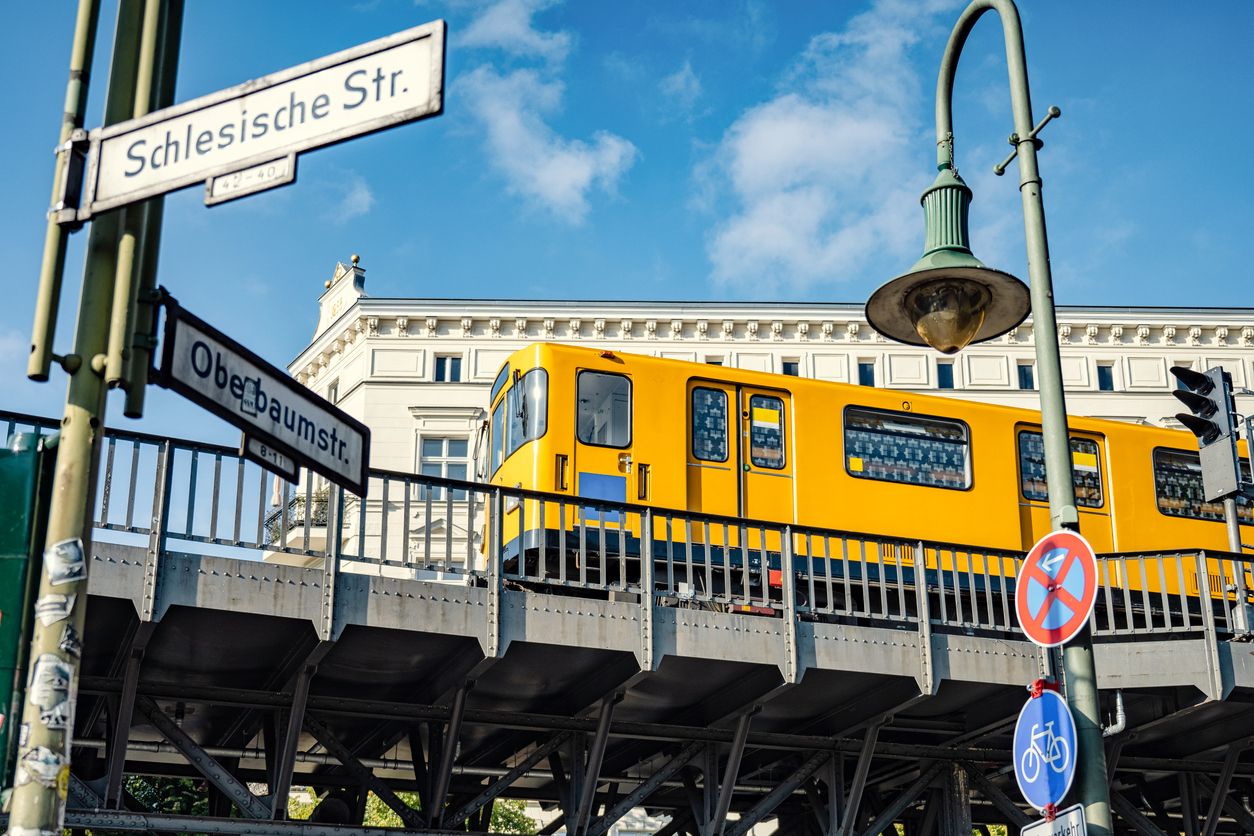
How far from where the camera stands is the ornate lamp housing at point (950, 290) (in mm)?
9578

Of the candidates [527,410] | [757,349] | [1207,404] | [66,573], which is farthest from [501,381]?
[757,349]

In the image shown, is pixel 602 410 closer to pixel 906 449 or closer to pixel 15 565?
pixel 906 449

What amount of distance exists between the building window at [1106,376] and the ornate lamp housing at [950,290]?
4457 cm

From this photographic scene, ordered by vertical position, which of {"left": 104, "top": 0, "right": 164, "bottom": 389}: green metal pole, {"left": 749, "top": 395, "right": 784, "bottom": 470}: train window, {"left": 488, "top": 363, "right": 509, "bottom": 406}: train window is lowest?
{"left": 104, "top": 0, "right": 164, "bottom": 389}: green metal pole

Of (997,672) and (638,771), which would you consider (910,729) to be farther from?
(638,771)

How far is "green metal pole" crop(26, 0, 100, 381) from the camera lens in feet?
17.4

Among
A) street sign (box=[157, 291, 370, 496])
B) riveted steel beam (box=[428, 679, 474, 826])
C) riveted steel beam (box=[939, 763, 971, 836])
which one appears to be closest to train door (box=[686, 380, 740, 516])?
riveted steel beam (box=[939, 763, 971, 836])

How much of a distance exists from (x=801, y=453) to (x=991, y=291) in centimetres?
792

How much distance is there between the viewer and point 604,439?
1666 centimetres

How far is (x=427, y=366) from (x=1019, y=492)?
112 feet

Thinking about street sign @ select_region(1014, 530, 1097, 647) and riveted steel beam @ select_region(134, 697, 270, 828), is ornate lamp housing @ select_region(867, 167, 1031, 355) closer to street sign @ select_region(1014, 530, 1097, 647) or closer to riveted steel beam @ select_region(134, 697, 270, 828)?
street sign @ select_region(1014, 530, 1097, 647)

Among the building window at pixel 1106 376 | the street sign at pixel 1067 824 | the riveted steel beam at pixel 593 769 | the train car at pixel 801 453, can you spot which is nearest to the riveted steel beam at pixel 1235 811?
the train car at pixel 801 453

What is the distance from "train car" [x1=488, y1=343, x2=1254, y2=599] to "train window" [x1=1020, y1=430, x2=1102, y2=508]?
0.02 meters

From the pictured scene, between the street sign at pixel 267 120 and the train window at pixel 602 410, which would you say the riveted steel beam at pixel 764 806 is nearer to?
the train window at pixel 602 410
